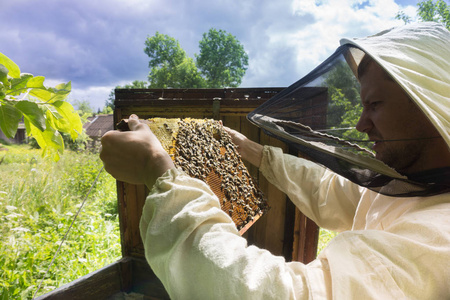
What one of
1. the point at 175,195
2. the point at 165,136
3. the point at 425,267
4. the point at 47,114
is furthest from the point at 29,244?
the point at 425,267

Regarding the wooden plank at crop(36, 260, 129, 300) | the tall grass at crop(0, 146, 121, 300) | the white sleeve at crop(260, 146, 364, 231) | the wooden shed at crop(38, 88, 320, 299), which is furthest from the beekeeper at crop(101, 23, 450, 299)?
the tall grass at crop(0, 146, 121, 300)

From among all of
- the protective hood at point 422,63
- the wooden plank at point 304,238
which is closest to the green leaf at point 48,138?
the protective hood at point 422,63

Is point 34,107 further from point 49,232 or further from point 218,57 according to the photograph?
point 218,57

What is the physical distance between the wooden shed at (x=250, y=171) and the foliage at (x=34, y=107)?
5.79ft

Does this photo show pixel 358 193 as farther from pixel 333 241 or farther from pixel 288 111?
pixel 333 241

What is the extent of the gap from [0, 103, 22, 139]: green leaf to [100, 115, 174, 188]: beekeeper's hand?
332mm

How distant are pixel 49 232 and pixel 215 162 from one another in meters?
4.29

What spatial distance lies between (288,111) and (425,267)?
117 centimetres

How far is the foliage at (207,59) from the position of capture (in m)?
35.1

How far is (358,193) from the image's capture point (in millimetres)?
1886

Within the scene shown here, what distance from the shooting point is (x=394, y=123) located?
1.14 metres

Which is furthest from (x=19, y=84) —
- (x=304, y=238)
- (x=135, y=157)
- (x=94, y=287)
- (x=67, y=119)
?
(x=304, y=238)

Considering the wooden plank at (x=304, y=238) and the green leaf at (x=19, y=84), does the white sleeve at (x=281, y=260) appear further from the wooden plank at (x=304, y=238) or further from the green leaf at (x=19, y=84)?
the wooden plank at (x=304, y=238)

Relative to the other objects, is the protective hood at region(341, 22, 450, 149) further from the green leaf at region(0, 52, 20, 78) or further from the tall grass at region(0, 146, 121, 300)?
the tall grass at region(0, 146, 121, 300)
